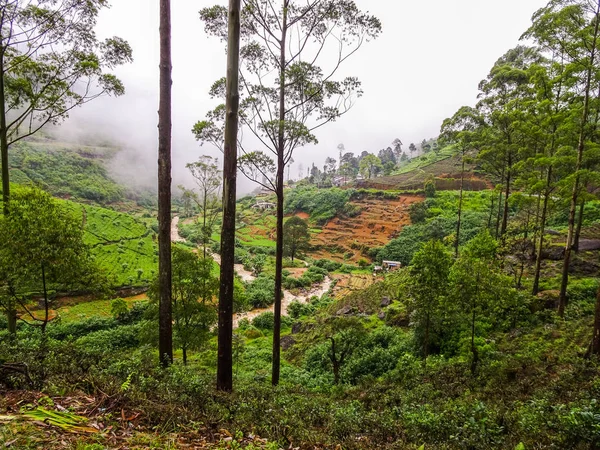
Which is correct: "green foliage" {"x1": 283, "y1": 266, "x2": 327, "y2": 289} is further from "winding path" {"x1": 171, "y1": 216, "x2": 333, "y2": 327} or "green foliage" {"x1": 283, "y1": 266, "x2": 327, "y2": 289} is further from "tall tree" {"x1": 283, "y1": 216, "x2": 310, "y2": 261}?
"tall tree" {"x1": 283, "y1": 216, "x2": 310, "y2": 261}

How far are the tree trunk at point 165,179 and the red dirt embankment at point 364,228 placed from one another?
37.6 meters

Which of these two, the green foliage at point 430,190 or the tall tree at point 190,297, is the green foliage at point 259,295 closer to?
the tall tree at point 190,297

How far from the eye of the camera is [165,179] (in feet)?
19.4

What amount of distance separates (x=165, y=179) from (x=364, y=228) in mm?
45105

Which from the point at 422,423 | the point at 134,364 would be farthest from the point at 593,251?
the point at 134,364

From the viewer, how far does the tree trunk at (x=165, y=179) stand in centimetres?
566

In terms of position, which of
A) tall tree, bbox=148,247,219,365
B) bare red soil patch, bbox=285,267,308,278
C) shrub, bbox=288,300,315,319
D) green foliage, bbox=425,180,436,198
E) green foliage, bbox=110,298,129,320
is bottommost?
bare red soil patch, bbox=285,267,308,278

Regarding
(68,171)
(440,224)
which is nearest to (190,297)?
(440,224)

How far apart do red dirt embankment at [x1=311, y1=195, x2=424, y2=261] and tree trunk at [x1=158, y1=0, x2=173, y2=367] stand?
3758cm

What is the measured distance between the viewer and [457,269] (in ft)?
27.5

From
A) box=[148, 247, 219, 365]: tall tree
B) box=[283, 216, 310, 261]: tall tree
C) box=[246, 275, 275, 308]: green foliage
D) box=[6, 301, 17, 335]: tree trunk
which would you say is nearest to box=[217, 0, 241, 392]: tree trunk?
box=[148, 247, 219, 365]: tall tree

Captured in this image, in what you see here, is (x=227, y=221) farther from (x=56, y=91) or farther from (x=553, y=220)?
(x=553, y=220)

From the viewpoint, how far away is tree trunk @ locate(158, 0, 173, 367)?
18.6 ft

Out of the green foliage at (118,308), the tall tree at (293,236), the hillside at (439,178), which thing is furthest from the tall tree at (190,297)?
the hillside at (439,178)
